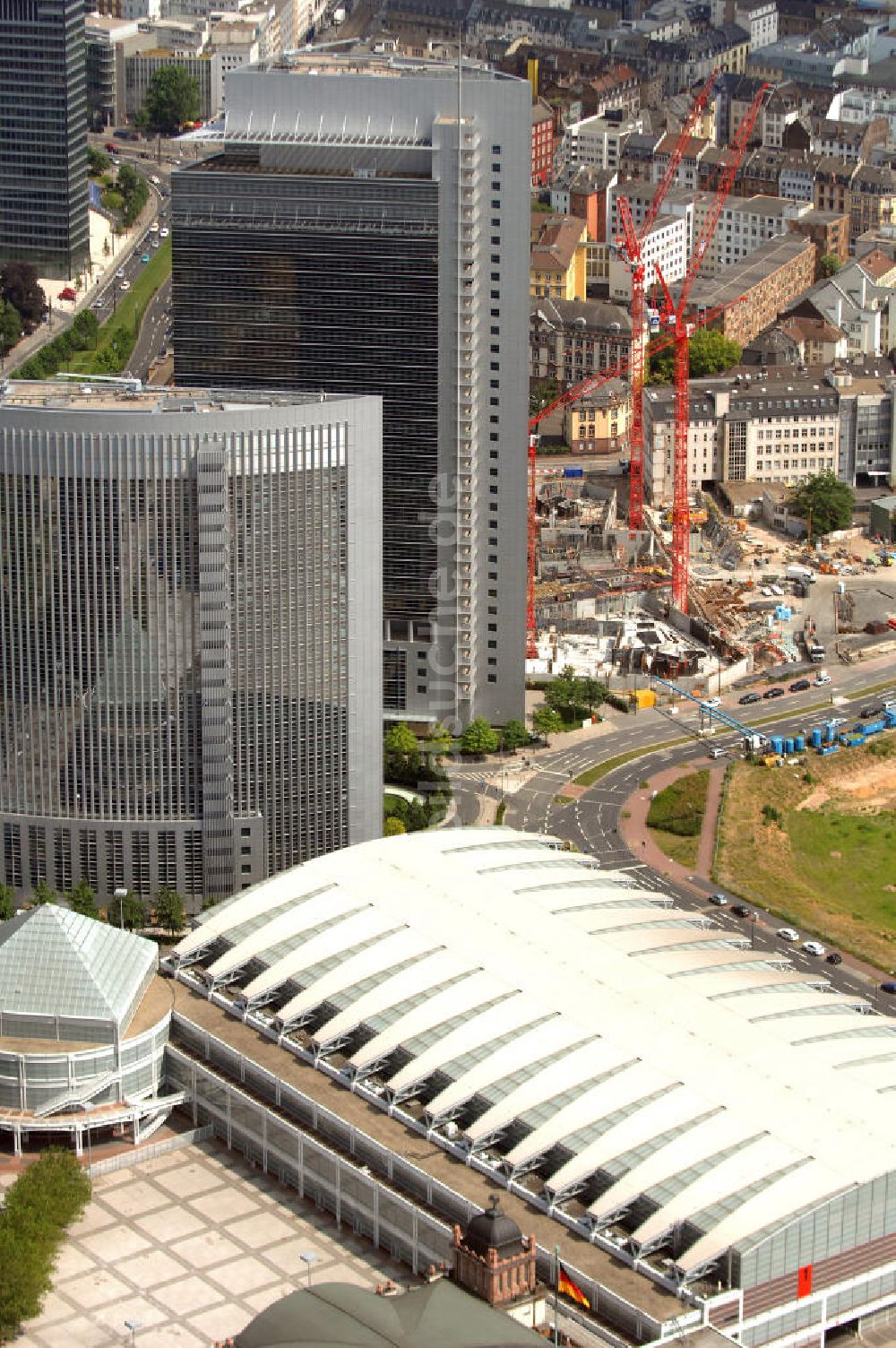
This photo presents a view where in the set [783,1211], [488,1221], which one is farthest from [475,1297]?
[783,1211]

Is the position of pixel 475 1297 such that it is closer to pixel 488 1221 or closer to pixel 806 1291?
pixel 488 1221

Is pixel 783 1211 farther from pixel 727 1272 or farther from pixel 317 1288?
pixel 317 1288

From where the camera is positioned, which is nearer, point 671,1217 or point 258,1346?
point 258,1346

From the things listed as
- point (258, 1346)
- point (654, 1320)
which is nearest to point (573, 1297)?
point (654, 1320)

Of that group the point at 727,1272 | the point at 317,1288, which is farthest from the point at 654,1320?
the point at 317,1288

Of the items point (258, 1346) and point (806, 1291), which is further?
point (806, 1291)

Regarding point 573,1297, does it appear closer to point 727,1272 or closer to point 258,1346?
point 727,1272
